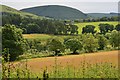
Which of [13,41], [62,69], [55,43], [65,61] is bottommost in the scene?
[65,61]

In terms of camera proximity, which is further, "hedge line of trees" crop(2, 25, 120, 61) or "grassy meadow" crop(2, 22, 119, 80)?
"hedge line of trees" crop(2, 25, 120, 61)

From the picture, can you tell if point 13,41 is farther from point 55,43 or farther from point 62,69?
point 62,69

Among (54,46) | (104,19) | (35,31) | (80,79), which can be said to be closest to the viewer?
(80,79)

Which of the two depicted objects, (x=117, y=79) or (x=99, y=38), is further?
(x=99, y=38)

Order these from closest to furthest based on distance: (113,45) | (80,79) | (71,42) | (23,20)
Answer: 1. (80,79)
2. (71,42)
3. (113,45)
4. (23,20)

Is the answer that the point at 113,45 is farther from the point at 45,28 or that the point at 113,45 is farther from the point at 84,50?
the point at 45,28

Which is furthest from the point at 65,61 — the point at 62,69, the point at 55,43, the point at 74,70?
the point at 55,43

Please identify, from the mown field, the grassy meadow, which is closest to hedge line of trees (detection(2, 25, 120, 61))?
the grassy meadow

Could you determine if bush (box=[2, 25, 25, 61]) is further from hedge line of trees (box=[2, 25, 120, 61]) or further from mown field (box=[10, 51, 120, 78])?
mown field (box=[10, 51, 120, 78])

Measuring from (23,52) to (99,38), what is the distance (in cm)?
2933

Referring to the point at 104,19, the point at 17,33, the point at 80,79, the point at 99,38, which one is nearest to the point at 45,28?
the point at 104,19

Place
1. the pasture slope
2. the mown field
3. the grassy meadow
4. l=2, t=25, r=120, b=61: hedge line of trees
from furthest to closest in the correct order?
l=2, t=25, r=120, b=61: hedge line of trees
the pasture slope
the mown field
the grassy meadow

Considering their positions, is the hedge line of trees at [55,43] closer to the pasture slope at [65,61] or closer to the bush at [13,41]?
→ the bush at [13,41]

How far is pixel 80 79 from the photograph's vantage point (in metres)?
10.4
